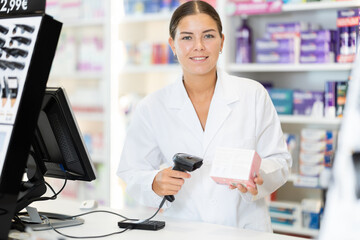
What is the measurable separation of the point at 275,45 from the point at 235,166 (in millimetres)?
1947

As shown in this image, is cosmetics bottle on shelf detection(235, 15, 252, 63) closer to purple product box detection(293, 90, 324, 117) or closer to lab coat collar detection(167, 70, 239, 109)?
purple product box detection(293, 90, 324, 117)

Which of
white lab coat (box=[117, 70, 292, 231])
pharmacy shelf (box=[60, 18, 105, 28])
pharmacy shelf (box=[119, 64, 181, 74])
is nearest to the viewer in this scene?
white lab coat (box=[117, 70, 292, 231])

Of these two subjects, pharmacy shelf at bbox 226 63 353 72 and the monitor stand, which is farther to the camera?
pharmacy shelf at bbox 226 63 353 72

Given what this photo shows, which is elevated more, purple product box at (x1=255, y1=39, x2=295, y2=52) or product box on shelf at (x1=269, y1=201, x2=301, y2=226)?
purple product box at (x1=255, y1=39, x2=295, y2=52)

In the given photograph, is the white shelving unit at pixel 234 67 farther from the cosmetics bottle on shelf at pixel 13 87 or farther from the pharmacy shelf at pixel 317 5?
the cosmetics bottle on shelf at pixel 13 87

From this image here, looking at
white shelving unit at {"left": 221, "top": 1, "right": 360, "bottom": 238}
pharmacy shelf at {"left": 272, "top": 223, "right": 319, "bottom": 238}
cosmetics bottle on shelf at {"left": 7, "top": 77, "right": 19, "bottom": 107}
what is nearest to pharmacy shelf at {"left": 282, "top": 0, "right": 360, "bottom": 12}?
white shelving unit at {"left": 221, "top": 1, "right": 360, "bottom": 238}

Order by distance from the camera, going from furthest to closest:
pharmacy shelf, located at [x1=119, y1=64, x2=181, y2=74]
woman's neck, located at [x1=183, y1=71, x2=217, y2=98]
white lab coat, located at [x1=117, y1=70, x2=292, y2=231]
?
pharmacy shelf, located at [x1=119, y1=64, x2=181, y2=74] → woman's neck, located at [x1=183, y1=71, x2=217, y2=98] → white lab coat, located at [x1=117, y1=70, x2=292, y2=231]

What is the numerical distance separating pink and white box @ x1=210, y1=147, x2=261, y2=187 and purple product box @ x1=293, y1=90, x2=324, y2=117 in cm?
178

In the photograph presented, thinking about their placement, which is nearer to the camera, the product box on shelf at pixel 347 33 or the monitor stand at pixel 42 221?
the monitor stand at pixel 42 221

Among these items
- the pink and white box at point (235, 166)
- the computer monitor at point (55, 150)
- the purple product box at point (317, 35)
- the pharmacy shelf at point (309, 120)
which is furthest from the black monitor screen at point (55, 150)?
the purple product box at point (317, 35)

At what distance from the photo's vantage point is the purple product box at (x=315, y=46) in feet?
9.98

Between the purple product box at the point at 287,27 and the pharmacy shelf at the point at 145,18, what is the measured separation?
3.05 feet

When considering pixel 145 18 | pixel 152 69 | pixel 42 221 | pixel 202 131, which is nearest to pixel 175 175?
pixel 202 131

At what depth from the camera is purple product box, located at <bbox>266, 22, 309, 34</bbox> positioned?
3137mm
